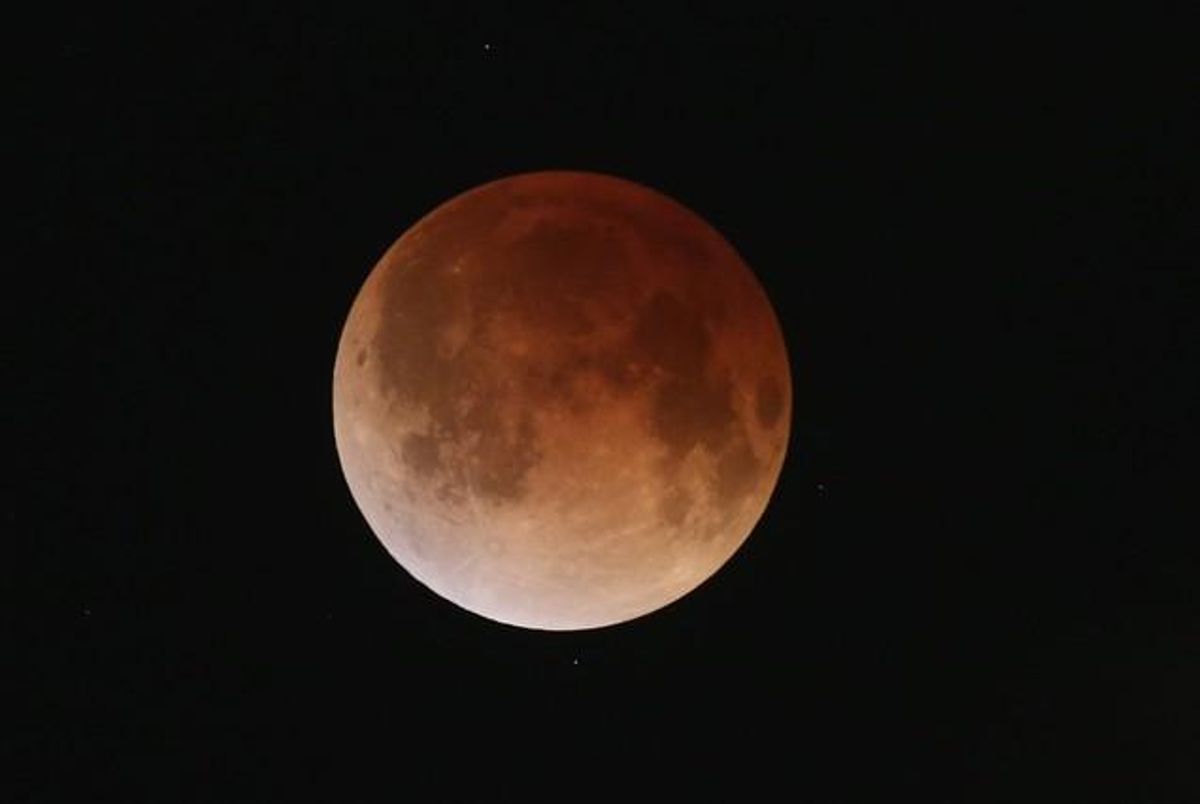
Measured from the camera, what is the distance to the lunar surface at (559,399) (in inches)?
193

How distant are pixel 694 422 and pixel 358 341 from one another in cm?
172

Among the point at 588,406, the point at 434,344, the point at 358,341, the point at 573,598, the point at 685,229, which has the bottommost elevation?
the point at 573,598

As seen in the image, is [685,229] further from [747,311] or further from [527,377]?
[527,377]

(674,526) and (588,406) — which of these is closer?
(588,406)

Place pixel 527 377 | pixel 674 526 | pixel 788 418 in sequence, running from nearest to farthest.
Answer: pixel 527 377
pixel 674 526
pixel 788 418

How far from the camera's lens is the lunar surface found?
4906 mm

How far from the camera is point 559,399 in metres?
4.86

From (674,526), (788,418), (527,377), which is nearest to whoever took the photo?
(527,377)

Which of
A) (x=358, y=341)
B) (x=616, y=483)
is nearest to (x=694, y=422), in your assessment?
(x=616, y=483)

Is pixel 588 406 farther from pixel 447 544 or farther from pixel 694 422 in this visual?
pixel 447 544

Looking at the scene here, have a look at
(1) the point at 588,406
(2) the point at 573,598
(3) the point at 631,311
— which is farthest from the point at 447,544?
(3) the point at 631,311

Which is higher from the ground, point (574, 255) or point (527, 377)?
point (574, 255)

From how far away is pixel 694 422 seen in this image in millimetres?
5074

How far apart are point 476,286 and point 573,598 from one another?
1.58 meters
